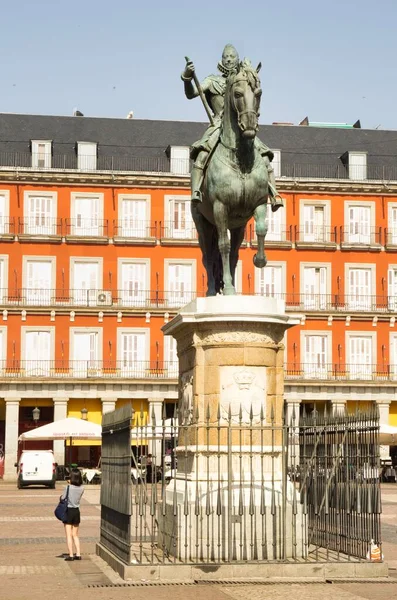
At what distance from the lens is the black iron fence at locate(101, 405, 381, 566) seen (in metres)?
14.2

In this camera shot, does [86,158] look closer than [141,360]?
No

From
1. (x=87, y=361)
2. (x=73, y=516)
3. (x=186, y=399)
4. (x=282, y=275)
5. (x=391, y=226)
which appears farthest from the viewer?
(x=391, y=226)

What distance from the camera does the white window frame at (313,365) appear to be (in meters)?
63.6

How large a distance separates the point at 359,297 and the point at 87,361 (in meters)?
14.4

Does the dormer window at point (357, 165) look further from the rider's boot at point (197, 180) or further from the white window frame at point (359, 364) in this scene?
the rider's boot at point (197, 180)

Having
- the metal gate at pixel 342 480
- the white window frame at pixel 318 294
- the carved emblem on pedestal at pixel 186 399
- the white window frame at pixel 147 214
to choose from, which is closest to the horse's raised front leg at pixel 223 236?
the carved emblem on pedestal at pixel 186 399

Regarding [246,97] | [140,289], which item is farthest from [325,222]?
[246,97]

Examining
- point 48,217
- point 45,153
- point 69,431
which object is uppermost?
point 45,153

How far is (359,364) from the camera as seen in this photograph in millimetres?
64062

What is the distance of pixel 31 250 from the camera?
63.0 m

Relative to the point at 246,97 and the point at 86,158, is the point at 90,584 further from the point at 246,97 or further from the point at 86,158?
the point at 86,158

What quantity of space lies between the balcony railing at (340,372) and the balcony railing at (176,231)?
838cm

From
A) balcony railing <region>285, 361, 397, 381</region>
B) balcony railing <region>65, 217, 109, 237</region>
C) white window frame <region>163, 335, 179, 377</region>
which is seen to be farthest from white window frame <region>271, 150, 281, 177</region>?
white window frame <region>163, 335, 179, 377</region>

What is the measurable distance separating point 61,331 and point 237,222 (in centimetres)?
4713
